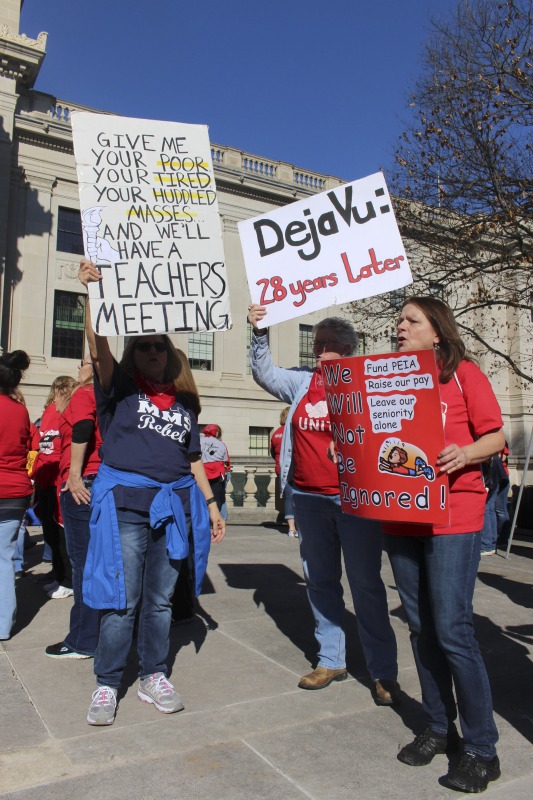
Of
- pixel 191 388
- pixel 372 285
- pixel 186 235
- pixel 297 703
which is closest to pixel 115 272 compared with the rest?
pixel 186 235

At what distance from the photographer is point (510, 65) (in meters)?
12.4

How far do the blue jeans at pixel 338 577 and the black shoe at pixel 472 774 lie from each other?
37.0 inches

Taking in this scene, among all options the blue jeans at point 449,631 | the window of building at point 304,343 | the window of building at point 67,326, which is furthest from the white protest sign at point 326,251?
the window of building at point 304,343

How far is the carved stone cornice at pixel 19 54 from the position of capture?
24.2 metres

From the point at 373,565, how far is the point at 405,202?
475 inches

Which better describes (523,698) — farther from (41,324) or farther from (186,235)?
(41,324)

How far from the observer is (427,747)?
3006 mm

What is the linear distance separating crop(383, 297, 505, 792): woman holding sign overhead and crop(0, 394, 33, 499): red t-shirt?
9.92 ft

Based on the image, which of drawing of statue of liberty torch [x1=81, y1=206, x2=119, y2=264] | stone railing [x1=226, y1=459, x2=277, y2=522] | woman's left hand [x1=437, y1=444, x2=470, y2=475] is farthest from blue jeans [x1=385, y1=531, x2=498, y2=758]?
stone railing [x1=226, y1=459, x2=277, y2=522]

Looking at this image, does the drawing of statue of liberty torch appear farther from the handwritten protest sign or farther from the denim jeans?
the denim jeans

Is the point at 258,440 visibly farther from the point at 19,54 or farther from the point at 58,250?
the point at 19,54

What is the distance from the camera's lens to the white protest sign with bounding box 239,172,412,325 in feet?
13.1

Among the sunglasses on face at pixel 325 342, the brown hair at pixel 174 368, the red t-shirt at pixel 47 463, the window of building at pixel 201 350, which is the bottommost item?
the red t-shirt at pixel 47 463

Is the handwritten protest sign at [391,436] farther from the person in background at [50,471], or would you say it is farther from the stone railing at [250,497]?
the stone railing at [250,497]
